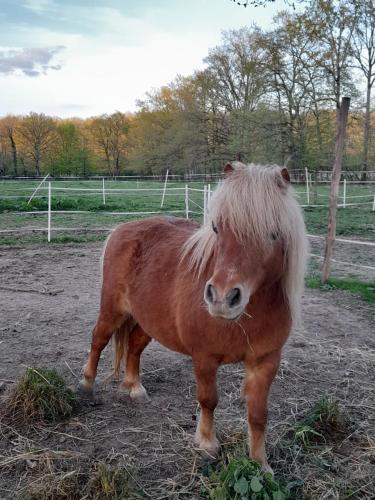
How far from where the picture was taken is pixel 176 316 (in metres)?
2.41

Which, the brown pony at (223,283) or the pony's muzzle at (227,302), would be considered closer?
the pony's muzzle at (227,302)

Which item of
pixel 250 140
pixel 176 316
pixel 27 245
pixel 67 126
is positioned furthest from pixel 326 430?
pixel 67 126

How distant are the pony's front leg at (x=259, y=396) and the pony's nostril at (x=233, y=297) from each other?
0.62 metres

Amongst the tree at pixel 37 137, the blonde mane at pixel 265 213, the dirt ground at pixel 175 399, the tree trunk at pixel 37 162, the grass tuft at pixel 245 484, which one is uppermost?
the tree at pixel 37 137

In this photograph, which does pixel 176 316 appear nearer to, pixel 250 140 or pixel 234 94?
pixel 250 140

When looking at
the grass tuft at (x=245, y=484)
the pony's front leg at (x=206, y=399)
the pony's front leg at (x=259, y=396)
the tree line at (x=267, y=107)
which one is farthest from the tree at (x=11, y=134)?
the grass tuft at (x=245, y=484)

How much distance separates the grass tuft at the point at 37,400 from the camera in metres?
2.74

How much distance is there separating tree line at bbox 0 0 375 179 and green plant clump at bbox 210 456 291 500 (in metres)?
8.16

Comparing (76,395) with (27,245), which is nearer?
(76,395)

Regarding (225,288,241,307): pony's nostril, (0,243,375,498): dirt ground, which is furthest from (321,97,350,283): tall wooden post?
(225,288,241,307): pony's nostril

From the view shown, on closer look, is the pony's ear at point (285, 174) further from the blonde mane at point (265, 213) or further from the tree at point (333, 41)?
the tree at point (333, 41)

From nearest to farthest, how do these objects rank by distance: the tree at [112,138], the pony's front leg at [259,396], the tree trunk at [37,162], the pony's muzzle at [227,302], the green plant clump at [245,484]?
1. the pony's muzzle at [227,302]
2. the green plant clump at [245,484]
3. the pony's front leg at [259,396]
4. the tree trunk at [37,162]
5. the tree at [112,138]

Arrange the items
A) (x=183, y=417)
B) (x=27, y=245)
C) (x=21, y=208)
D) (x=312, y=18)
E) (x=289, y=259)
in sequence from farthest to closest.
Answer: (x=312, y=18), (x=21, y=208), (x=27, y=245), (x=183, y=417), (x=289, y=259)

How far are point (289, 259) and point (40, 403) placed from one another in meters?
1.93
